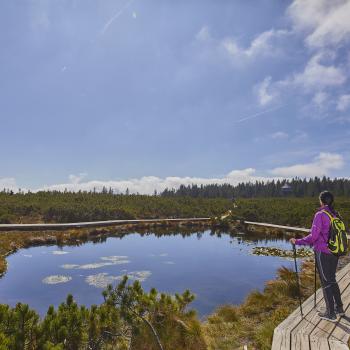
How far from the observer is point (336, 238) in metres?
5.15

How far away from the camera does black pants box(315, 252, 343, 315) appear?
17.4ft

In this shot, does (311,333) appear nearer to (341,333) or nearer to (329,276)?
(341,333)

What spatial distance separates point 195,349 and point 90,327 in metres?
2.42

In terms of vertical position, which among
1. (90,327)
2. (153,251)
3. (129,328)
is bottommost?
(153,251)

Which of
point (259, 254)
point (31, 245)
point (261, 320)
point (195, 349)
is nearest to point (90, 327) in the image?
point (195, 349)

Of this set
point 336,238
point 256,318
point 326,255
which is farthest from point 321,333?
point 256,318

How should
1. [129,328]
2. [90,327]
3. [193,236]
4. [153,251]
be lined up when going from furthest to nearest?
[193,236] < [153,251] < [129,328] < [90,327]

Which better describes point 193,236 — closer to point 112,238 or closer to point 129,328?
point 112,238

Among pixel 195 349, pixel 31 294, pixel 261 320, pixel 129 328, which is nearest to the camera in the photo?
pixel 129 328

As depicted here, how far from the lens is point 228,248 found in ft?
74.1

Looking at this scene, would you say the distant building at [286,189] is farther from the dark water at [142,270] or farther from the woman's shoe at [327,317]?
the woman's shoe at [327,317]

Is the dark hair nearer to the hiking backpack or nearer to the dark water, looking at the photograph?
the hiking backpack

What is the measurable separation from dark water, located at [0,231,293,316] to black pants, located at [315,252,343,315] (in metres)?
5.49

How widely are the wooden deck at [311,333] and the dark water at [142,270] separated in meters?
5.22
